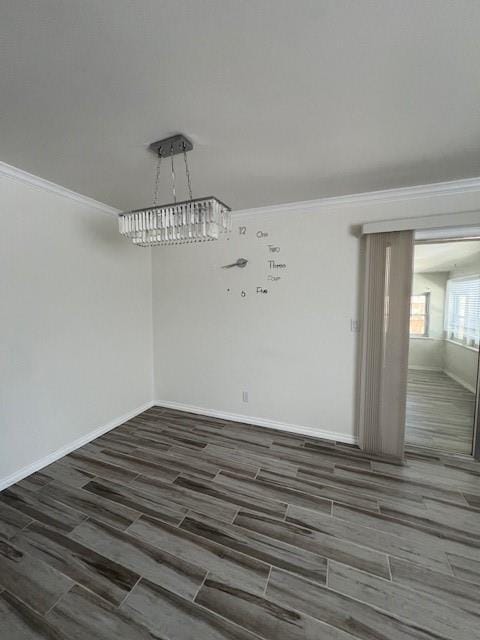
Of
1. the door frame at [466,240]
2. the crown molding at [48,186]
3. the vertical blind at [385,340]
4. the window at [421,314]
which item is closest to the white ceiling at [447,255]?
the door frame at [466,240]

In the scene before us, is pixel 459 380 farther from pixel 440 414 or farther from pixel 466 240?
pixel 466 240

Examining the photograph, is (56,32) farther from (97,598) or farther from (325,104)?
(97,598)

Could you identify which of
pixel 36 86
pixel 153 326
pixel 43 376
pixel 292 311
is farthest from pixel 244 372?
pixel 36 86

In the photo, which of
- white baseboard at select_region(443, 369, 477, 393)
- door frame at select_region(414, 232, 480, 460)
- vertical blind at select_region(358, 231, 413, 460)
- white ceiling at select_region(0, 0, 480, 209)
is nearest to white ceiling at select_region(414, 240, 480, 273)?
door frame at select_region(414, 232, 480, 460)

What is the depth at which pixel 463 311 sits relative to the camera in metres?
3.14

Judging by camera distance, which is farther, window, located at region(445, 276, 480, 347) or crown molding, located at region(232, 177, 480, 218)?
window, located at region(445, 276, 480, 347)

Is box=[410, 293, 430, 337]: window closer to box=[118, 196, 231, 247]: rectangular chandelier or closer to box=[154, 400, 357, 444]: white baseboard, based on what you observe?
box=[154, 400, 357, 444]: white baseboard

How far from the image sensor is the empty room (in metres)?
1.18

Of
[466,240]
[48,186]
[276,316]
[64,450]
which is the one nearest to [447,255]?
[466,240]

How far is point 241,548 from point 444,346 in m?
4.06

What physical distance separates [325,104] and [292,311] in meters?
1.87

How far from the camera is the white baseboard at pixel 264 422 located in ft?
9.41

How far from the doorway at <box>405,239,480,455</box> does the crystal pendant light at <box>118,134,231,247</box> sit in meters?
2.07

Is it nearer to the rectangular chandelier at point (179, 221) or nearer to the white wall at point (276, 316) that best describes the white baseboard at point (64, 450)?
the white wall at point (276, 316)
